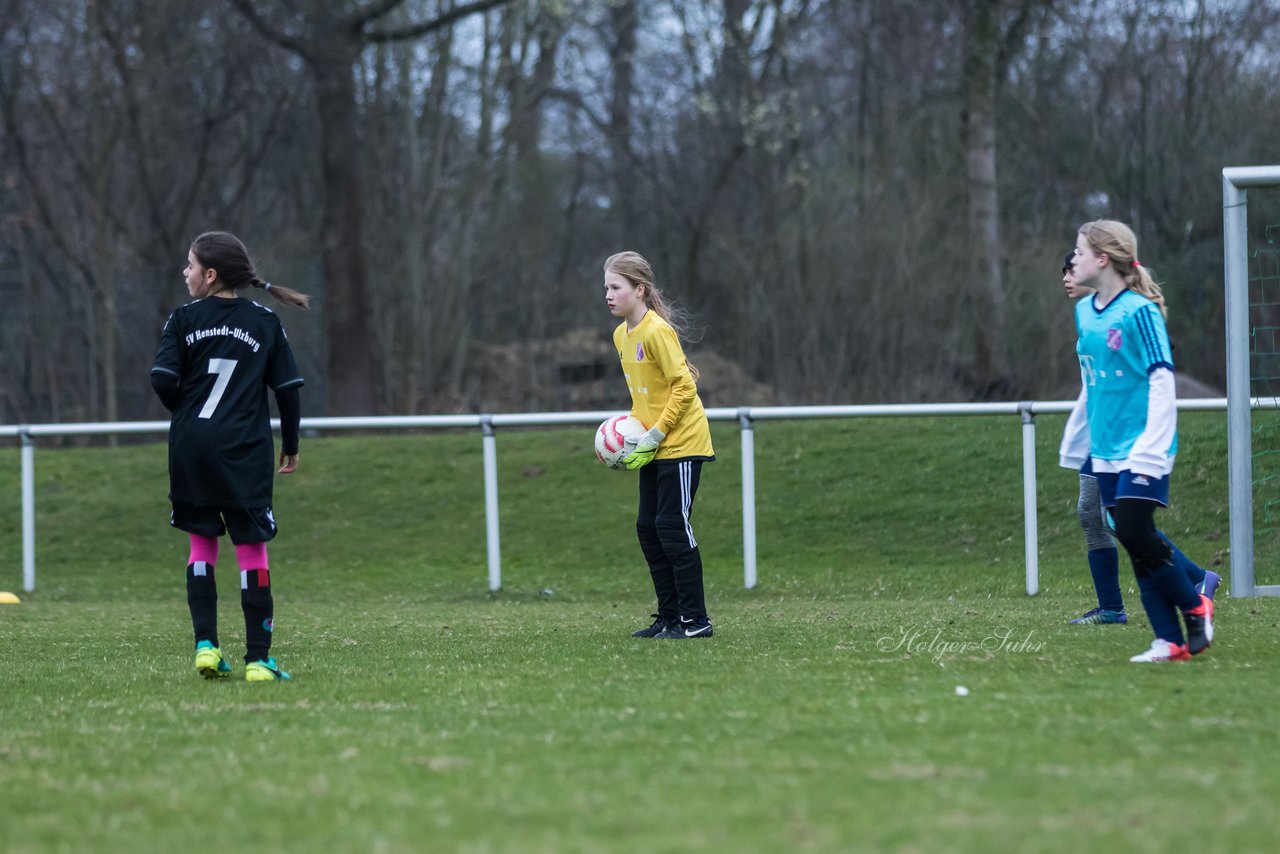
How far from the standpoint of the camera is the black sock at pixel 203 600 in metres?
6.24

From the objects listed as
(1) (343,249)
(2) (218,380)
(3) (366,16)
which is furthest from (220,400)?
(3) (366,16)

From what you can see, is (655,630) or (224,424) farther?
(655,630)

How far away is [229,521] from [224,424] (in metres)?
0.41

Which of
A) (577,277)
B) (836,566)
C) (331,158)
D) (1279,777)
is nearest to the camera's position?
(1279,777)

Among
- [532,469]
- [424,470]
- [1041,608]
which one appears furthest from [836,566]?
[424,470]

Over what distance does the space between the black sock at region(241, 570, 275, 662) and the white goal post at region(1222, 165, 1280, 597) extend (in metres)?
4.85

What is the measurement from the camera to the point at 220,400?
6121mm

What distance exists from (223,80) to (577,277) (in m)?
7.25

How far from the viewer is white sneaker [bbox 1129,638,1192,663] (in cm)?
595

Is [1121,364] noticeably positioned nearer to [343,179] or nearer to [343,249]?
[343,249]

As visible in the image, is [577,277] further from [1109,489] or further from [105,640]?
[1109,489]

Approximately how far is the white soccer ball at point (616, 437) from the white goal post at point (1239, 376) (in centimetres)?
311

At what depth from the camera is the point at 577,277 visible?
1072 inches

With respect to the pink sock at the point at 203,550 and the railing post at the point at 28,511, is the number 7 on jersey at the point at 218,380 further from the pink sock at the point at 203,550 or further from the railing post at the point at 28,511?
the railing post at the point at 28,511
